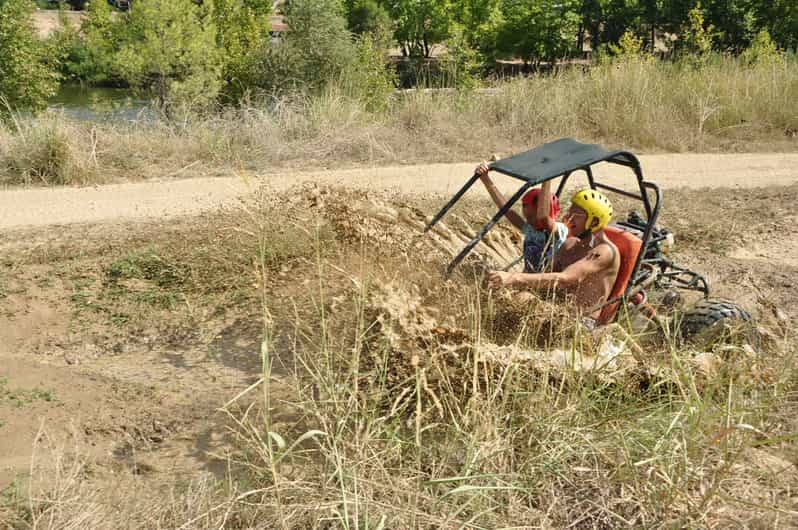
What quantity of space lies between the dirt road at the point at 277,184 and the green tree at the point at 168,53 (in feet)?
26.0

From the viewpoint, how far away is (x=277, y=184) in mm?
9602

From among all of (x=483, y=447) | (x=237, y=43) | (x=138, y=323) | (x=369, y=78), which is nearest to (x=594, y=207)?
(x=483, y=447)

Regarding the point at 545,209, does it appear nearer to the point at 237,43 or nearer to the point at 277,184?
the point at 277,184

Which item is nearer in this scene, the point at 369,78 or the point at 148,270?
the point at 148,270

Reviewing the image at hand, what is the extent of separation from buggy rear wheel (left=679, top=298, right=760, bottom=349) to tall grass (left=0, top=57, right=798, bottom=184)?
266 inches

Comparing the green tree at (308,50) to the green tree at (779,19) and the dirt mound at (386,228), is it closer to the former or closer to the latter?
the dirt mound at (386,228)

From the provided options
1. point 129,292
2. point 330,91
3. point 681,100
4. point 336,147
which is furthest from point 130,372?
point 681,100

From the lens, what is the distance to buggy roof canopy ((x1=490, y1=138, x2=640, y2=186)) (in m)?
4.61

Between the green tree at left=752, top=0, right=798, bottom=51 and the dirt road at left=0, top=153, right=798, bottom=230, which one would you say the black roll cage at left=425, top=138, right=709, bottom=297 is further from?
the green tree at left=752, top=0, right=798, bottom=51

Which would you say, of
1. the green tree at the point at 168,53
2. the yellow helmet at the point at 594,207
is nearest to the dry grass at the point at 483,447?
the yellow helmet at the point at 594,207

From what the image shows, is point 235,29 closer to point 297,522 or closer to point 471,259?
point 471,259

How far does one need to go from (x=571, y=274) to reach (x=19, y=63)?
1713 cm

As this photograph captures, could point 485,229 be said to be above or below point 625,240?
above

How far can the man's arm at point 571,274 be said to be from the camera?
4.48m
